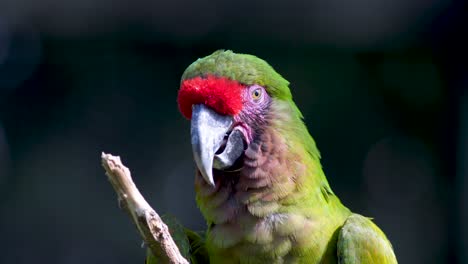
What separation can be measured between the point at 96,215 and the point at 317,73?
1941 millimetres

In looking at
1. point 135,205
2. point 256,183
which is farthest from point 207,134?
point 135,205

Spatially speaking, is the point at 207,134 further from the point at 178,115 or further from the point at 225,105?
the point at 178,115

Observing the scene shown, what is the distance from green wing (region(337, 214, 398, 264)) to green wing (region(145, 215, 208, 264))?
0.52 m

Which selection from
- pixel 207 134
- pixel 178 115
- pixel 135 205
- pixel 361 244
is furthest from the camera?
pixel 178 115

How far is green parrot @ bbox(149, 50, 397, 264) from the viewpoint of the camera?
218 cm

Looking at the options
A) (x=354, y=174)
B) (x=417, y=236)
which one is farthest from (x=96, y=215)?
(x=417, y=236)

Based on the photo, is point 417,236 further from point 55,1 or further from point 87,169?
point 55,1

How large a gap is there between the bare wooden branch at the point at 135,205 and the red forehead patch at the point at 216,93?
59cm

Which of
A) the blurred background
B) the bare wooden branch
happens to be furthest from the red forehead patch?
the blurred background

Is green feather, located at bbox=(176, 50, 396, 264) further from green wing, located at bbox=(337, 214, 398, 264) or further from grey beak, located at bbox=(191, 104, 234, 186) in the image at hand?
grey beak, located at bbox=(191, 104, 234, 186)

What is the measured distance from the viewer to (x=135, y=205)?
1621mm

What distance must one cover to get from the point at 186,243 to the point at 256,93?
1.88 ft

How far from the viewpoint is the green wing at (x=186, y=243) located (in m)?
2.30

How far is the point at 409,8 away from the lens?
4.79 m
